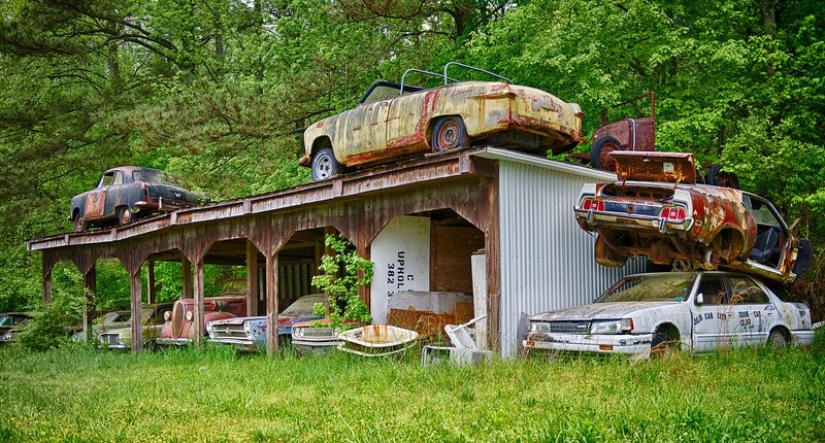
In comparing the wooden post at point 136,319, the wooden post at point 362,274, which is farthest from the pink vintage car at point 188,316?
the wooden post at point 362,274

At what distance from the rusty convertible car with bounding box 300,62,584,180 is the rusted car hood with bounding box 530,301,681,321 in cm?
285

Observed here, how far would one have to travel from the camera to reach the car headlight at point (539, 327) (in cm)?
1145

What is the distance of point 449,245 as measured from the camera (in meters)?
16.2

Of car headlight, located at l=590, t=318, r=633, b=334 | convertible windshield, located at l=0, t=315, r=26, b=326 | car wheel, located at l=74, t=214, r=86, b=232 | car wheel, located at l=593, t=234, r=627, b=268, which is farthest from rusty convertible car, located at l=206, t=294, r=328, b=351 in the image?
convertible windshield, located at l=0, t=315, r=26, b=326

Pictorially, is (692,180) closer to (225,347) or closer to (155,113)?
(225,347)

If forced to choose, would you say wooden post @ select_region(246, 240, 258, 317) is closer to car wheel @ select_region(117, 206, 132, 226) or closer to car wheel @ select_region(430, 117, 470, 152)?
car wheel @ select_region(117, 206, 132, 226)

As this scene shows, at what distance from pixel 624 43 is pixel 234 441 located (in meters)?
16.6

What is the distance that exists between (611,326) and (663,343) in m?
0.70

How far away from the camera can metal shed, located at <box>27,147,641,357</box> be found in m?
12.5

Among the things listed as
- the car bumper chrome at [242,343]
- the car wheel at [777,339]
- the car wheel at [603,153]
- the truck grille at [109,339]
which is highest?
the car wheel at [603,153]

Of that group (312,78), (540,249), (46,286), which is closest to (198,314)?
(312,78)

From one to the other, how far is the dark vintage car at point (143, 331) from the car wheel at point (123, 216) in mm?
2357

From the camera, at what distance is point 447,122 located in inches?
514

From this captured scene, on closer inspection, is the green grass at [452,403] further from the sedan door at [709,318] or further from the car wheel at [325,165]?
the car wheel at [325,165]
